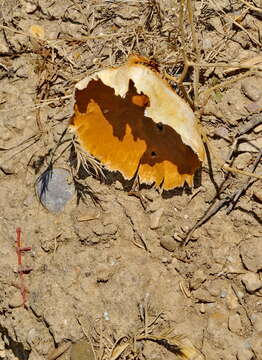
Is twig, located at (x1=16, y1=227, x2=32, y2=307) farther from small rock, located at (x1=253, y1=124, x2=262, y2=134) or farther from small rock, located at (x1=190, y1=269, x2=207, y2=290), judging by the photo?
small rock, located at (x1=253, y1=124, x2=262, y2=134)

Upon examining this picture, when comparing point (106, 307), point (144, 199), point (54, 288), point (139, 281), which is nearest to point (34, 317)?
point (54, 288)

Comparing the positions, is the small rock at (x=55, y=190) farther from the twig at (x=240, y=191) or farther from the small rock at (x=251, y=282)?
the small rock at (x=251, y=282)

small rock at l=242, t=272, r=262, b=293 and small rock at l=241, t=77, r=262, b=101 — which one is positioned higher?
small rock at l=241, t=77, r=262, b=101

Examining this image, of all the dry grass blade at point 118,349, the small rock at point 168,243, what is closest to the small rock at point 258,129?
the small rock at point 168,243

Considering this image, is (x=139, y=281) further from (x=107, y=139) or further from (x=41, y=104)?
(x=41, y=104)

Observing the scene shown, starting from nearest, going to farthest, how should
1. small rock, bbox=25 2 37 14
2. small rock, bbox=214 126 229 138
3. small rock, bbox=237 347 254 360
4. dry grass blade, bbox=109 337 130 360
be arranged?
small rock, bbox=237 347 254 360 → dry grass blade, bbox=109 337 130 360 → small rock, bbox=214 126 229 138 → small rock, bbox=25 2 37 14

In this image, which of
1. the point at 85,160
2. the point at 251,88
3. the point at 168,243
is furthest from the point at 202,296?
the point at 251,88

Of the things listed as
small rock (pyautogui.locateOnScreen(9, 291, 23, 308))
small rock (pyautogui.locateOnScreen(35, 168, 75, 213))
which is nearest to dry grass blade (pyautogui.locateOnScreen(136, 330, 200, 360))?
small rock (pyautogui.locateOnScreen(9, 291, 23, 308))

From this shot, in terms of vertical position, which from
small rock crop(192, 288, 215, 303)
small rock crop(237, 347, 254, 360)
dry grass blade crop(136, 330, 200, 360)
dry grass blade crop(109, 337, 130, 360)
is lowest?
dry grass blade crop(109, 337, 130, 360)
